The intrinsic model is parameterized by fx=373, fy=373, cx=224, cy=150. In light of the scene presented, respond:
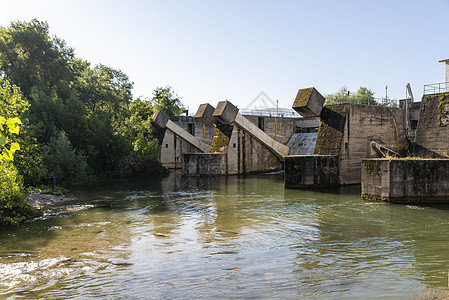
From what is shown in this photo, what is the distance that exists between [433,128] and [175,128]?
2821cm

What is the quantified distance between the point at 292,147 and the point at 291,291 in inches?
1408

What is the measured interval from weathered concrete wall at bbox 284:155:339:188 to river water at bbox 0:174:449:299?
19.6 feet

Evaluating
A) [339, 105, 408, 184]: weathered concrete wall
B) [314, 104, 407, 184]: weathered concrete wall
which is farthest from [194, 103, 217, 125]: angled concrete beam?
[339, 105, 408, 184]: weathered concrete wall

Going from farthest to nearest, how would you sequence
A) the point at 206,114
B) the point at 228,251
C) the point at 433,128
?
the point at 206,114 → the point at 433,128 → the point at 228,251

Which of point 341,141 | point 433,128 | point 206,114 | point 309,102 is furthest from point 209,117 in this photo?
point 433,128

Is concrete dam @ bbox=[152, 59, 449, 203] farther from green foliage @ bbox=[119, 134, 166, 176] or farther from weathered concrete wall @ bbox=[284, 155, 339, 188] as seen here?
green foliage @ bbox=[119, 134, 166, 176]

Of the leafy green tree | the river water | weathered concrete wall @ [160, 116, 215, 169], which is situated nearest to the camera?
the river water

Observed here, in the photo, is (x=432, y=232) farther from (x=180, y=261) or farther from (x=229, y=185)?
(x=229, y=185)

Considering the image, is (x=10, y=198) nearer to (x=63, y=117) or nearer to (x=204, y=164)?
(x=63, y=117)

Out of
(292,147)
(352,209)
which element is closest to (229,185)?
(352,209)

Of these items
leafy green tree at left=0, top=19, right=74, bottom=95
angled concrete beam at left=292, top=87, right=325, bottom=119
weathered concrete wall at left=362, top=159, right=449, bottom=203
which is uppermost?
leafy green tree at left=0, top=19, right=74, bottom=95

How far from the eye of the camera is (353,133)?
93.7 ft

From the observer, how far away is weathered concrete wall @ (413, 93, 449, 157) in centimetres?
2358

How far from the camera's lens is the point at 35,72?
3603 cm
